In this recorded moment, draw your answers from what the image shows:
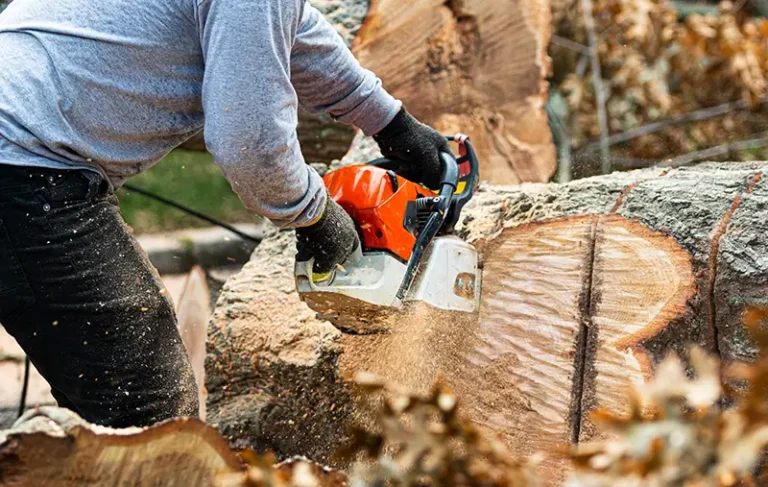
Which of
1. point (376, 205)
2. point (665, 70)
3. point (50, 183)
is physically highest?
point (665, 70)

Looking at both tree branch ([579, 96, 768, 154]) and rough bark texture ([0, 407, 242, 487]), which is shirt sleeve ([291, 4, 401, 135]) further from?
tree branch ([579, 96, 768, 154])

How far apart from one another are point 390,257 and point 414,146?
342mm

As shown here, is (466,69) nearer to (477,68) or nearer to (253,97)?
(477,68)

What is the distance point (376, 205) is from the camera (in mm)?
1898

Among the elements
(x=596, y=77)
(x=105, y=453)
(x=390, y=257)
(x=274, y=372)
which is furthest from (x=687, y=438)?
(x=596, y=77)

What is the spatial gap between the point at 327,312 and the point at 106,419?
1.88 feet

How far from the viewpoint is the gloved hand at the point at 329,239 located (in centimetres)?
178

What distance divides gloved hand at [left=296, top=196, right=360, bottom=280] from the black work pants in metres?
0.36

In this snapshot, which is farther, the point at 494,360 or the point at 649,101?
the point at 649,101

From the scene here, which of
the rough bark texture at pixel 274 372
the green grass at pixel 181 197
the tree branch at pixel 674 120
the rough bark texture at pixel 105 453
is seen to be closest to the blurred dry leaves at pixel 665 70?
the tree branch at pixel 674 120

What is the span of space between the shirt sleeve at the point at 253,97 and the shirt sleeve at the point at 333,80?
292 mm

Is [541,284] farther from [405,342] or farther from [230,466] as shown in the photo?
[230,466]

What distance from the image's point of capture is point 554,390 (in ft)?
6.42

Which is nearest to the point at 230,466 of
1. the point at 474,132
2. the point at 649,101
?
the point at 474,132
